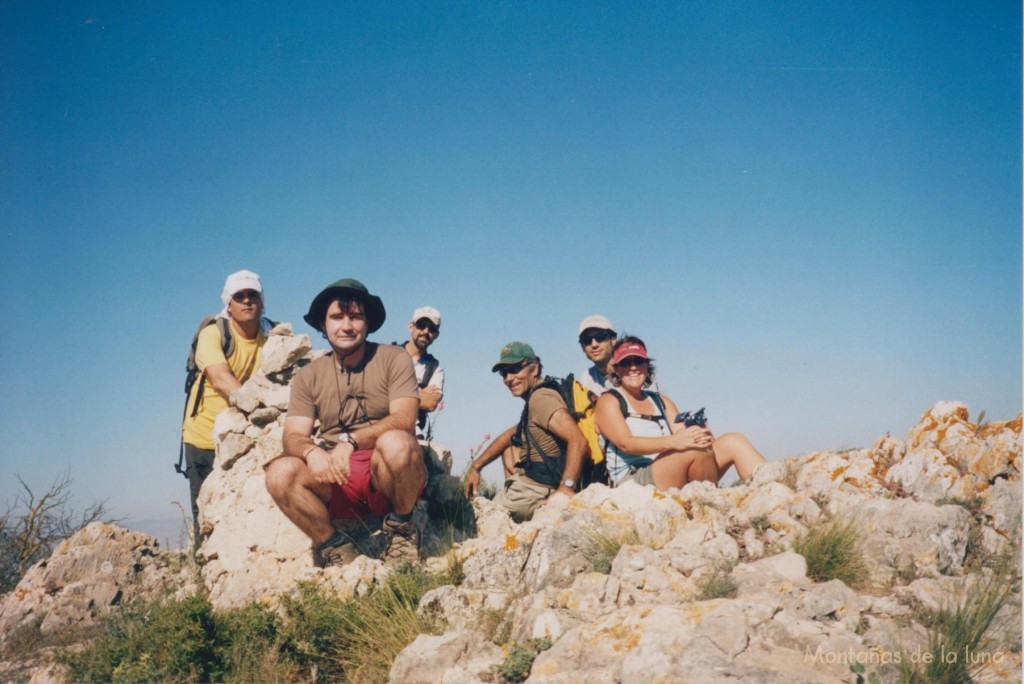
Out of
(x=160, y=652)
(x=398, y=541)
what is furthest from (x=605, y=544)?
(x=160, y=652)

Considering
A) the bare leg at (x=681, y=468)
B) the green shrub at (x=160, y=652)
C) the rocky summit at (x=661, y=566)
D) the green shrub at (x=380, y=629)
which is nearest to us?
the rocky summit at (x=661, y=566)

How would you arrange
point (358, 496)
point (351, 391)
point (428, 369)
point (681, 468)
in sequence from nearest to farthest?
point (358, 496) < point (351, 391) < point (681, 468) < point (428, 369)

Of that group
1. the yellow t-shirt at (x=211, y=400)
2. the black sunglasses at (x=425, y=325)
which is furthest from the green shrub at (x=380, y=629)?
the black sunglasses at (x=425, y=325)

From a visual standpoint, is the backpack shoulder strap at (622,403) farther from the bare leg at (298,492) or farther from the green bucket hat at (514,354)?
the bare leg at (298,492)

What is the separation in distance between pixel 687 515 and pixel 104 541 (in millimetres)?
6150

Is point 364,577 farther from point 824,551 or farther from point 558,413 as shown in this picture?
point 824,551

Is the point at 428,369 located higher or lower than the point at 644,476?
higher

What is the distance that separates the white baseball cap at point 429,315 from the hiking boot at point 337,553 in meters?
3.09

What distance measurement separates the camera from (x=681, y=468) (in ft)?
21.6

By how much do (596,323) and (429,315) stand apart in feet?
6.66

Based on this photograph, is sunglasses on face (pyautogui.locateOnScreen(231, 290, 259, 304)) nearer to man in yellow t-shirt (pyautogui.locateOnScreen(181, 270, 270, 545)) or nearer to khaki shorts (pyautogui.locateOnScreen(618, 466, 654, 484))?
man in yellow t-shirt (pyautogui.locateOnScreen(181, 270, 270, 545))

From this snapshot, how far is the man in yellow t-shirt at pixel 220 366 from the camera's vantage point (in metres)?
7.43

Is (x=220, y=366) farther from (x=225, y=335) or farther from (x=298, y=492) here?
(x=298, y=492)

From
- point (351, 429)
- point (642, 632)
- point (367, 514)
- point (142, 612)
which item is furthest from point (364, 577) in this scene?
point (642, 632)
